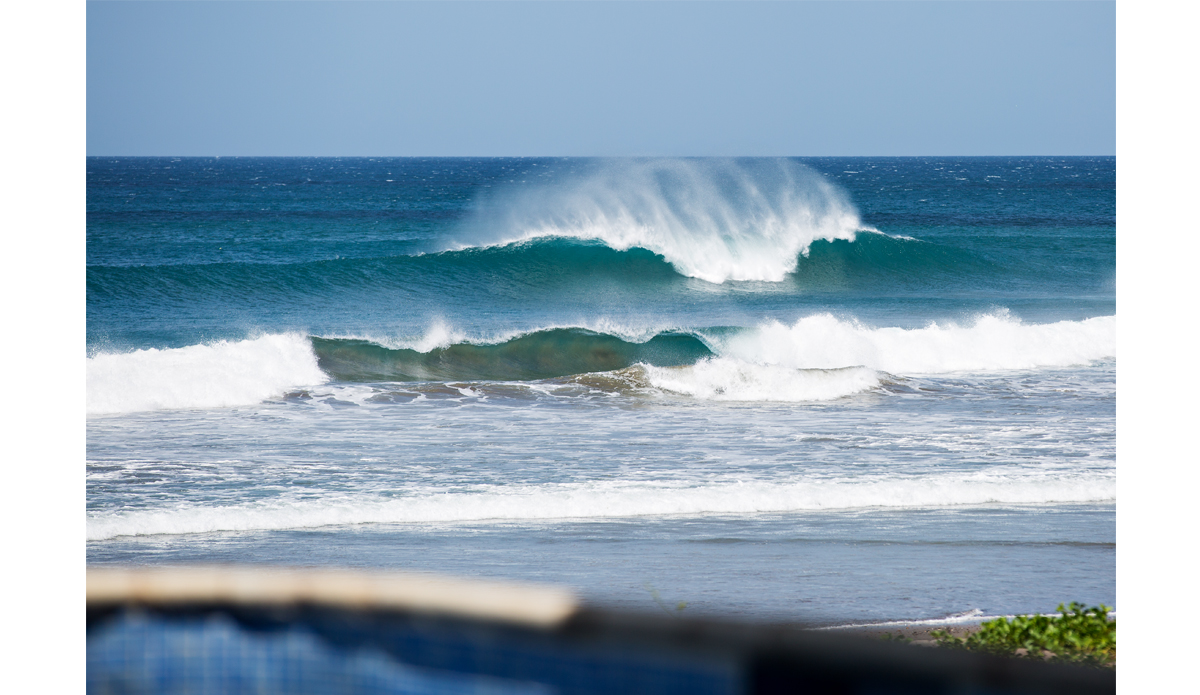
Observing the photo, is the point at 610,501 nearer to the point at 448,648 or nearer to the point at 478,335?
the point at 448,648

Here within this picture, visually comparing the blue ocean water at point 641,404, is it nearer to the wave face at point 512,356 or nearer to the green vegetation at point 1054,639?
the wave face at point 512,356

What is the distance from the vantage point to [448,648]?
3.39 feet

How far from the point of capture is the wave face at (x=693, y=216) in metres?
13.8

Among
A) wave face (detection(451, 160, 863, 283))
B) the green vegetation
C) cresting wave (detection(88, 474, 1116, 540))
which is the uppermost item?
wave face (detection(451, 160, 863, 283))

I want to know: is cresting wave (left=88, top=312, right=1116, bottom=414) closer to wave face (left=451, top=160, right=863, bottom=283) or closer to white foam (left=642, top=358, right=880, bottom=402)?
white foam (left=642, top=358, right=880, bottom=402)

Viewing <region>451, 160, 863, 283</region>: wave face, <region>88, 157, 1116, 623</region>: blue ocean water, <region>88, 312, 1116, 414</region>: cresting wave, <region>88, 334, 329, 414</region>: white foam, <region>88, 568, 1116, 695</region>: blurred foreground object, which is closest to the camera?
<region>88, 568, 1116, 695</region>: blurred foreground object

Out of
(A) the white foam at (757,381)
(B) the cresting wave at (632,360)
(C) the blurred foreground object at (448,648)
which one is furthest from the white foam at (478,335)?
(C) the blurred foreground object at (448,648)

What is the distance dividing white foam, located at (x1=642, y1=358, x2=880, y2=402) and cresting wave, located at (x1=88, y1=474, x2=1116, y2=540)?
2.62 meters

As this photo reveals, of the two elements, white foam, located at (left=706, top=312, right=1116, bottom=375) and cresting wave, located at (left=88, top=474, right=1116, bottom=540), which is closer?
cresting wave, located at (left=88, top=474, right=1116, bottom=540)

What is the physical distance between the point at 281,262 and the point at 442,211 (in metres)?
11.3

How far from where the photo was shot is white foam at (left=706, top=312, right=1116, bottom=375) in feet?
30.2

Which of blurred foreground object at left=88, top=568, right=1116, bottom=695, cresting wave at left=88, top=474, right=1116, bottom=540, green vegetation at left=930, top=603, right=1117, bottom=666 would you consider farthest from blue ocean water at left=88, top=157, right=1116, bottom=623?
blurred foreground object at left=88, top=568, right=1116, bottom=695

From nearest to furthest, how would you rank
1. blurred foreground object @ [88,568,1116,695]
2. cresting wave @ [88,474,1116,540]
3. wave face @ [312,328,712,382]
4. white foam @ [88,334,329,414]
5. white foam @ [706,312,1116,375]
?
blurred foreground object @ [88,568,1116,695] → cresting wave @ [88,474,1116,540] → white foam @ [88,334,329,414] → wave face @ [312,328,712,382] → white foam @ [706,312,1116,375]
